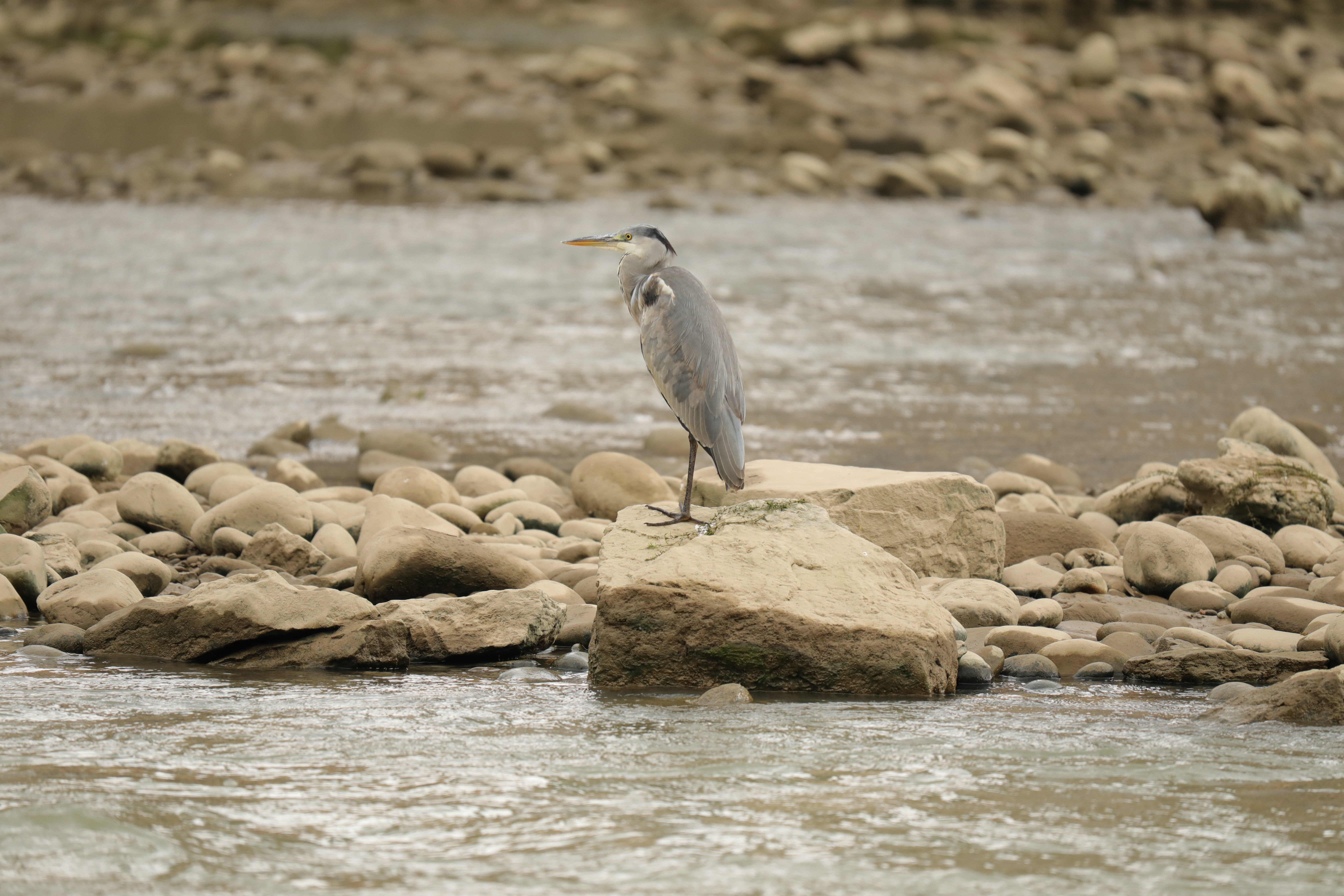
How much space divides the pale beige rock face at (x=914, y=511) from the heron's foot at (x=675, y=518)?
0.67 feet

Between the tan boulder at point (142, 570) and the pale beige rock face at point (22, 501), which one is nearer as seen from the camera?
the tan boulder at point (142, 570)

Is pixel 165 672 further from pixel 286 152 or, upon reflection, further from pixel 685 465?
pixel 286 152

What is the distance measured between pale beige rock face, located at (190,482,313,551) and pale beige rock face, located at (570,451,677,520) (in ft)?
3.69

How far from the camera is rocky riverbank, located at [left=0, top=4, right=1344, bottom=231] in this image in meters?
23.7

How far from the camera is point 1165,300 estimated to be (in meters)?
15.0

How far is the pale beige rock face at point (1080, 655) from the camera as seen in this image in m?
4.84

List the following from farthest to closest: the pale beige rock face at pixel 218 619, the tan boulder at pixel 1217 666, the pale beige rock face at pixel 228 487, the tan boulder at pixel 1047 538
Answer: the pale beige rock face at pixel 228 487
the tan boulder at pixel 1047 538
the pale beige rock face at pixel 218 619
the tan boulder at pixel 1217 666

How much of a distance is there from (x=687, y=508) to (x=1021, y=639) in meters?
1.29

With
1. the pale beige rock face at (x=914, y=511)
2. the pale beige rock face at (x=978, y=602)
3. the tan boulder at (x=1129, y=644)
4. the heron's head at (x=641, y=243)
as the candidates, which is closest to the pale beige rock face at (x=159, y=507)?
the heron's head at (x=641, y=243)

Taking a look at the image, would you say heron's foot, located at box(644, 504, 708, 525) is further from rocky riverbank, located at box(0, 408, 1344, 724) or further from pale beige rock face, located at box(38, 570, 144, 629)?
pale beige rock face, located at box(38, 570, 144, 629)

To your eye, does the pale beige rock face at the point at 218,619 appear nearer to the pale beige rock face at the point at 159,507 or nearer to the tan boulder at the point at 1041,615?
the pale beige rock face at the point at 159,507

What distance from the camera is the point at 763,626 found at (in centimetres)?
453

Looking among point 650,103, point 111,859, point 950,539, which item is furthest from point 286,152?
point 111,859

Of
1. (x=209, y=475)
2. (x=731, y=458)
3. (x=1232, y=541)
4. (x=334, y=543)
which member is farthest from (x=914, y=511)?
(x=209, y=475)
